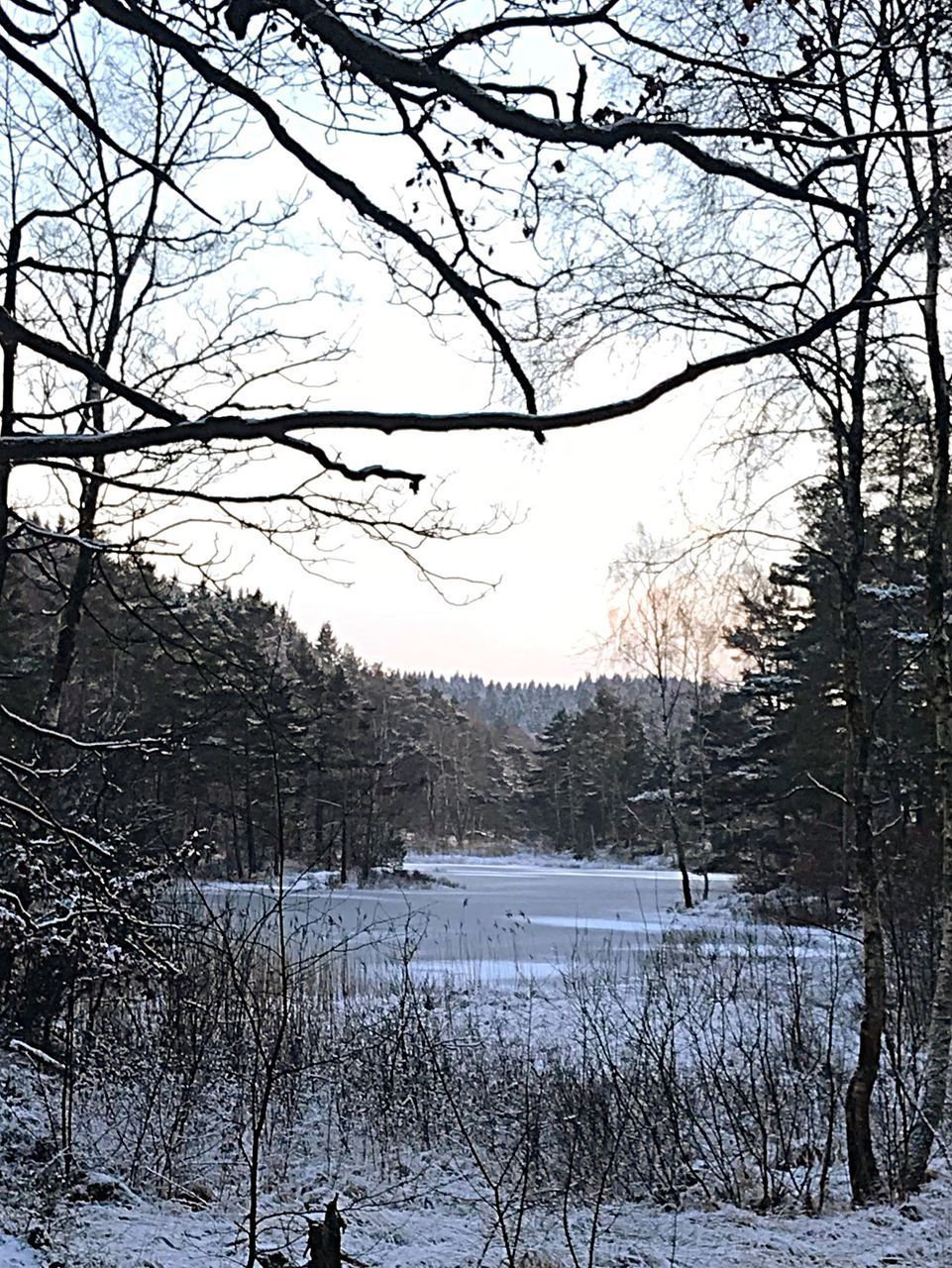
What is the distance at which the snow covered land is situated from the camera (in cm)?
441

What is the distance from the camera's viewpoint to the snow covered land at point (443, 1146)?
14.5ft

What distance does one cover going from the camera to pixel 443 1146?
6281 millimetres

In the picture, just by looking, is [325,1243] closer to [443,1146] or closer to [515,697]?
[443,1146]

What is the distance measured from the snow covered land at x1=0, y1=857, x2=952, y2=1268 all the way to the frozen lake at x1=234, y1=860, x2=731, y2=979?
→ 87cm

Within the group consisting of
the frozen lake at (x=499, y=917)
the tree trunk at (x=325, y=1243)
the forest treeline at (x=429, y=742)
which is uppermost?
the forest treeline at (x=429, y=742)

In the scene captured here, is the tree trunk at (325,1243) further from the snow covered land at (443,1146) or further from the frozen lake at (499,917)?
the frozen lake at (499,917)

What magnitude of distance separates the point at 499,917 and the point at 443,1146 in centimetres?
1100

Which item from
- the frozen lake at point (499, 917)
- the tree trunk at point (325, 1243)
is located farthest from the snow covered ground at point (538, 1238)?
the tree trunk at point (325, 1243)

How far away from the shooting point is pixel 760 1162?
522 centimetres

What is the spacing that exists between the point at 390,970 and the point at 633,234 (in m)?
8.10

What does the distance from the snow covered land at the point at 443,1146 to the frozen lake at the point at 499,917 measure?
2.84 ft

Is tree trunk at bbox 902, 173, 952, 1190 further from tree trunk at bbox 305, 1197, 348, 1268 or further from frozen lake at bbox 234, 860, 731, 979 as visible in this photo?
tree trunk at bbox 305, 1197, 348, 1268

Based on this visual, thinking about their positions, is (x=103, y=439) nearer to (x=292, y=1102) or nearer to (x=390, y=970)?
(x=292, y=1102)

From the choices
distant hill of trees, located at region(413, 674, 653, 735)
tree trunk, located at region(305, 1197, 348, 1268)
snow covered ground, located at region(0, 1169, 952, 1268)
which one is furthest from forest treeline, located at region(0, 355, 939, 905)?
distant hill of trees, located at region(413, 674, 653, 735)
